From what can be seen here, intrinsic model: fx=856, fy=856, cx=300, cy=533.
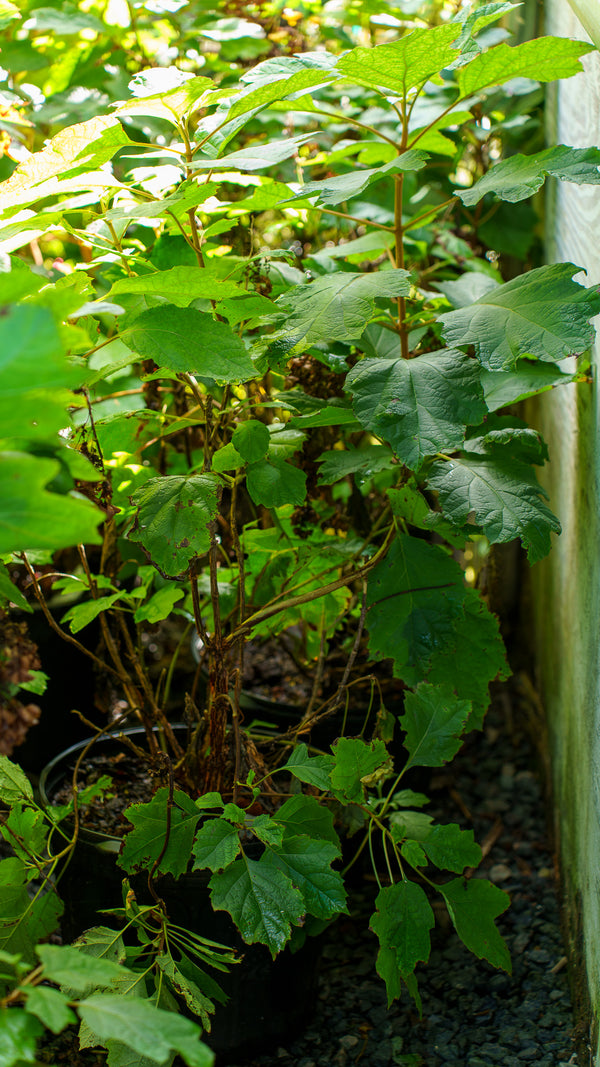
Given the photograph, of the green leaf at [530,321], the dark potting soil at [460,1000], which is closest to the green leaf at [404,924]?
the dark potting soil at [460,1000]

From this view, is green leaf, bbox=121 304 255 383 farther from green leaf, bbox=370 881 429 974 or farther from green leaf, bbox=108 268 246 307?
green leaf, bbox=370 881 429 974

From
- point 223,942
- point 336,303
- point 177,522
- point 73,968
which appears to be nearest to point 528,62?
point 336,303

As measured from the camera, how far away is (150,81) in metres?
1.00

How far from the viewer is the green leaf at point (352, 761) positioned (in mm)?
967

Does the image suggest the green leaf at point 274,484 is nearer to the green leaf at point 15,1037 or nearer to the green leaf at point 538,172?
the green leaf at point 538,172

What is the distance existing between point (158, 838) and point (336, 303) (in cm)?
64

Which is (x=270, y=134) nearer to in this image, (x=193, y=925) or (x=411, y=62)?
(x=411, y=62)

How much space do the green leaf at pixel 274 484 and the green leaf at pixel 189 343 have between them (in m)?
0.20

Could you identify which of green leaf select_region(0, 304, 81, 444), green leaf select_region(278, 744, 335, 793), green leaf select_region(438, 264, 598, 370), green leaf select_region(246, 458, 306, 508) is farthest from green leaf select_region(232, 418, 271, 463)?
green leaf select_region(0, 304, 81, 444)

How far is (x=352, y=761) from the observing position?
97cm

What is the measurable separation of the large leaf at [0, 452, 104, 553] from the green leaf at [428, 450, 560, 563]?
1.69 ft

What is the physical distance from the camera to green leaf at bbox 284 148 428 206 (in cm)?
95

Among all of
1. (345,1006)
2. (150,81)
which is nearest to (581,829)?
(345,1006)

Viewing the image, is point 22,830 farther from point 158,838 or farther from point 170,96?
point 170,96
